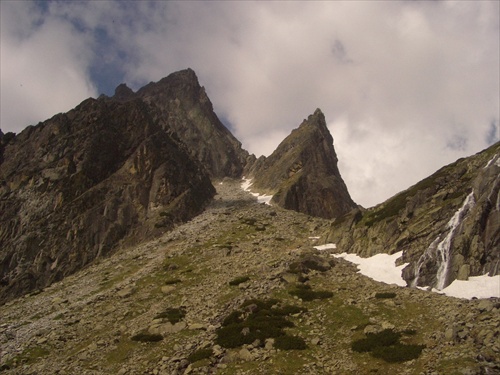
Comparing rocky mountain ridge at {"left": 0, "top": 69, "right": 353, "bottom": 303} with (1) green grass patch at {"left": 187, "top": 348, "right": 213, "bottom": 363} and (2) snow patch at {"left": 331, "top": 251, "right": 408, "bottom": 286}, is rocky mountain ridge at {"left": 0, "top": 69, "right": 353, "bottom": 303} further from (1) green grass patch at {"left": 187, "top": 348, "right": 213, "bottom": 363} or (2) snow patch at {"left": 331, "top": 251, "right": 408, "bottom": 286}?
(1) green grass patch at {"left": 187, "top": 348, "right": 213, "bottom": 363}

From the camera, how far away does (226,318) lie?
129 feet

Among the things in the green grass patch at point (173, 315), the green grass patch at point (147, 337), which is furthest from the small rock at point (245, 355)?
the green grass patch at point (173, 315)

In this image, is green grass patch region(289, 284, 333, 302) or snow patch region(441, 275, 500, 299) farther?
green grass patch region(289, 284, 333, 302)

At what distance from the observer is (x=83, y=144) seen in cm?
11081

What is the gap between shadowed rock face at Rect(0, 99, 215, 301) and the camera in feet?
278

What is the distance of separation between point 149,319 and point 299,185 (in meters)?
86.1

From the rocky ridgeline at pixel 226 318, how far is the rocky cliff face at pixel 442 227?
16.6 feet

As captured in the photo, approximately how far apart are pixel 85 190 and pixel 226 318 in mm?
72270

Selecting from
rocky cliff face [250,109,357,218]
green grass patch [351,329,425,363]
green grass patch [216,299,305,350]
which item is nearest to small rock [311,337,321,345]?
green grass patch [216,299,305,350]

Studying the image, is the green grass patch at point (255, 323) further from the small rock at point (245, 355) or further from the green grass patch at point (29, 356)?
the green grass patch at point (29, 356)

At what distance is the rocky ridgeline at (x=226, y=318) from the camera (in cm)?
2895

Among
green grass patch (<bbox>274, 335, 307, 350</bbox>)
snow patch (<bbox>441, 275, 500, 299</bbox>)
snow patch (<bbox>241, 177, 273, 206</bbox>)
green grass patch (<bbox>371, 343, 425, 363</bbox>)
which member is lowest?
green grass patch (<bbox>274, 335, 307, 350</bbox>)

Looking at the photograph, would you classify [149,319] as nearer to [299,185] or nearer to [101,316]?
[101,316]

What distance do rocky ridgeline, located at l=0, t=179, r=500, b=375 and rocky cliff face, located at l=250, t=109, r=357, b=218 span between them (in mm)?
51816
